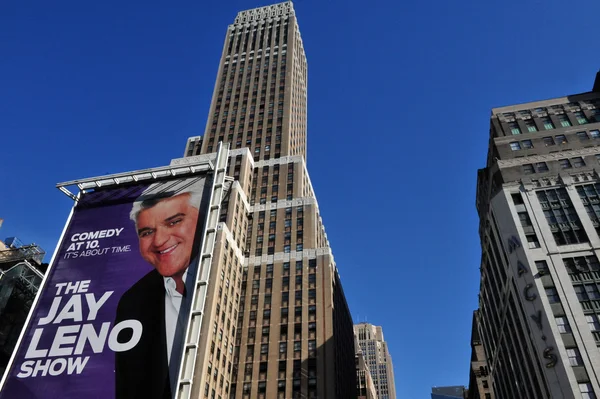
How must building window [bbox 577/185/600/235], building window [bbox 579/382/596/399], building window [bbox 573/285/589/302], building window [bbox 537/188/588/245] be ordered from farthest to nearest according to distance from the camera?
building window [bbox 577/185/600/235] < building window [bbox 537/188/588/245] < building window [bbox 573/285/589/302] < building window [bbox 579/382/596/399]

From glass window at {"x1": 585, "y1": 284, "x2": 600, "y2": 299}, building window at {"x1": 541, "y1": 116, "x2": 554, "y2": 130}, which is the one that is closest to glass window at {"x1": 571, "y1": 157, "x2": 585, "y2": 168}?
building window at {"x1": 541, "y1": 116, "x2": 554, "y2": 130}

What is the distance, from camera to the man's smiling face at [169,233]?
47688 millimetres

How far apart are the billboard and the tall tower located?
70.8ft

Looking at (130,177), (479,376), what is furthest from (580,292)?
(479,376)

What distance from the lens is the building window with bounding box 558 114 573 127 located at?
80.8 meters

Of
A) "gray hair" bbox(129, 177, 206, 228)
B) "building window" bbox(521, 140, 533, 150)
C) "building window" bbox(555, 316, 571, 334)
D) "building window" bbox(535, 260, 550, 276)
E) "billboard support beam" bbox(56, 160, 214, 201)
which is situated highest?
"building window" bbox(521, 140, 533, 150)

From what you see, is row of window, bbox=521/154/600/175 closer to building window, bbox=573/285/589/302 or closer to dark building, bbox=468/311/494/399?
building window, bbox=573/285/589/302

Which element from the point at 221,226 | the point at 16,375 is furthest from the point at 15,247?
the point at 16,375

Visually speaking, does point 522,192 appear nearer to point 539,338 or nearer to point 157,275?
point 539,338

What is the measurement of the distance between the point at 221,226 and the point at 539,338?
1949 inches

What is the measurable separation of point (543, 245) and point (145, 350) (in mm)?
49439

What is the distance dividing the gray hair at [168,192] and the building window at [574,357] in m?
43.0

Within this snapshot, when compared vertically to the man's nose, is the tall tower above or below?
above

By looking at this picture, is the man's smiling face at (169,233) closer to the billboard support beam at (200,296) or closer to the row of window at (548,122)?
the billboard support beam at (200,296)
